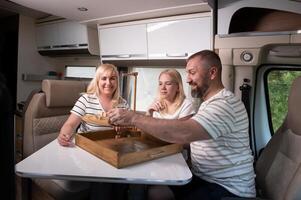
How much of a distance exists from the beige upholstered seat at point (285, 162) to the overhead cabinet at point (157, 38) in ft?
2.92

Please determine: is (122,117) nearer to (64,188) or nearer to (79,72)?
(64,188)

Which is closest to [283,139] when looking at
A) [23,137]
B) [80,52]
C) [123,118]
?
[123,118]

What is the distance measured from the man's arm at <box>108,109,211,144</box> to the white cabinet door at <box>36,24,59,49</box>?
246 centimetres

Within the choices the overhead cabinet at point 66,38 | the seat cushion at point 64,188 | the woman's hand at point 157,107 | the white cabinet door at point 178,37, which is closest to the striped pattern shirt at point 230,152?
the woman's hand at point 157,107

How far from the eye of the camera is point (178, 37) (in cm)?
226

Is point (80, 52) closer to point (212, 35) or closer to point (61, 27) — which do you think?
point (61, 27)

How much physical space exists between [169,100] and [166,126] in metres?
0.85

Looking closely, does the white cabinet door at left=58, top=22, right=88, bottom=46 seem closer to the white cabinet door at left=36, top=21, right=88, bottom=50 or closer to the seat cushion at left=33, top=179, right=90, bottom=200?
the white cabinet door at left=36, top=21, right=88, bottom=50

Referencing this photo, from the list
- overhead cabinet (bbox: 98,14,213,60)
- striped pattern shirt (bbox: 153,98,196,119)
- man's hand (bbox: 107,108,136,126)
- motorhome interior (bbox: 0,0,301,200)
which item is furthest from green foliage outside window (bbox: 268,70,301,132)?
man's hand (bbox: 107,108,136,126)

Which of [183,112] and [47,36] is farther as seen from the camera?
[47,36]

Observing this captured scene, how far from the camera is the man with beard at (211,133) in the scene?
1.20 m

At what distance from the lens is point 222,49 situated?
199 cm

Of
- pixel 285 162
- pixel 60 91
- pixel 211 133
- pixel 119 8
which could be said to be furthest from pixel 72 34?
pixel 285 162

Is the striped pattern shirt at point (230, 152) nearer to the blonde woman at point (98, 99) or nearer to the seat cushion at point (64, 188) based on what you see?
the blonde woman at point (98, 99)
